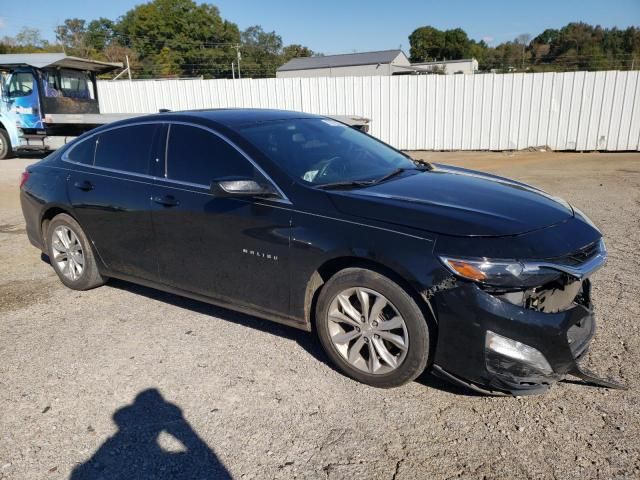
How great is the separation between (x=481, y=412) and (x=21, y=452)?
8.23 ft

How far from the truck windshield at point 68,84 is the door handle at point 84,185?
12.3 m

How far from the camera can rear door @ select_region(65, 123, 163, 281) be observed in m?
4.09

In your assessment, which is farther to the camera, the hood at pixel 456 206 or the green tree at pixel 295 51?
the green tree at pixel 295 51

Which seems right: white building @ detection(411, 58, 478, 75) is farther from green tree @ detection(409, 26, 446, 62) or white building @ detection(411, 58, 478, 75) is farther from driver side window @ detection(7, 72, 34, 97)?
driver side window @ detection(7, 72, 34, 97)

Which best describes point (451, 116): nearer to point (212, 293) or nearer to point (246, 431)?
point (212, 293)

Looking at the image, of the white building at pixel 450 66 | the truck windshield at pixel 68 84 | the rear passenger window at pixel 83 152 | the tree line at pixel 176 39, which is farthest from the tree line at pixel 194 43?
the rear passenger window at pixel 83 152

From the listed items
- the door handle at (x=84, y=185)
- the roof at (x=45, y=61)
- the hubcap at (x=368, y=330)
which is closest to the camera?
the hubcap at (x=368, y=330)

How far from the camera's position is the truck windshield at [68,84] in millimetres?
14945

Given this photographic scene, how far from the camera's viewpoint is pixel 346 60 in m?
51.2

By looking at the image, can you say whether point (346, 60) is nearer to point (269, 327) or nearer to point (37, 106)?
point (37, 106)

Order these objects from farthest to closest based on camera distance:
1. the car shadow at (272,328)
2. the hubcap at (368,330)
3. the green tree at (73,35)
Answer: the green tree at (73,35), the car shadow at (272,328), the hubcap at (368,330)

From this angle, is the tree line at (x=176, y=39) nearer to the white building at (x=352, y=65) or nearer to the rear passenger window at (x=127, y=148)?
the white building at (x=352, y=65)

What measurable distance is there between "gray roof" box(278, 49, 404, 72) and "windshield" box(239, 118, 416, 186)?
4617 centimetres

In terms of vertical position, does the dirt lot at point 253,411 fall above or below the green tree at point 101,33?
below
